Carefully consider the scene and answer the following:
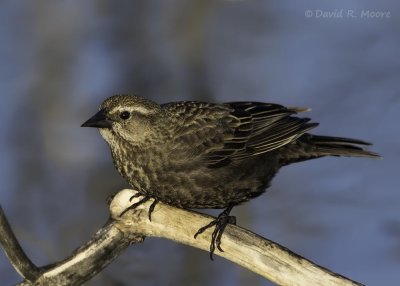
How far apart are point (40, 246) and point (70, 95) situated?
1931 mm

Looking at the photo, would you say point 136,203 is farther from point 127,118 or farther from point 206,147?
point 206,147

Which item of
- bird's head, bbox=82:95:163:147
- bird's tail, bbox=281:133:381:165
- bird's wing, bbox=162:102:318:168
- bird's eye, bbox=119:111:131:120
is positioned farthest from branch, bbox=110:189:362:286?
bird's tail, bbox=281:133:381:165

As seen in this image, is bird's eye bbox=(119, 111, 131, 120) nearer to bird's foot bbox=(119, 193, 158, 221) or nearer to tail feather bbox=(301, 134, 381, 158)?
bird's foot bbox=(119, 193, 158, 221)

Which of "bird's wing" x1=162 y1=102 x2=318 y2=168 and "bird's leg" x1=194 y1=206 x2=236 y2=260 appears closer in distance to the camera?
"bird's leg" x1=194 y1=206 x2=236 y2=260

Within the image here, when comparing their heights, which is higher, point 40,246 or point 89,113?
point 89,113

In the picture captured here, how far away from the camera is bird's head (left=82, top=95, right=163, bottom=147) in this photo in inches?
286

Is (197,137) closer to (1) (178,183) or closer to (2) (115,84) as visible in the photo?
(1) (178,183)

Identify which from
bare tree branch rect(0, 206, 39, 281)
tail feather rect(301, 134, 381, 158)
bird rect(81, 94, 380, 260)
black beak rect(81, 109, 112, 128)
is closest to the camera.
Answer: bare tree branch rect(0, 206, 39, 281)

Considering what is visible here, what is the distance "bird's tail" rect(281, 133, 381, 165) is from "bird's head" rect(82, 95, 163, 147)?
1159mm

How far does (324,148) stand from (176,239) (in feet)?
5.54

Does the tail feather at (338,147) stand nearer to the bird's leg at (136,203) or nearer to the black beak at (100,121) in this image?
the bird's leg at (136,203)

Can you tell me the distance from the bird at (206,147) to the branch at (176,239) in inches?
3.3

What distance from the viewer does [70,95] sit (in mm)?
10141

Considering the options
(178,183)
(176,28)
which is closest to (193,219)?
(178,183)
